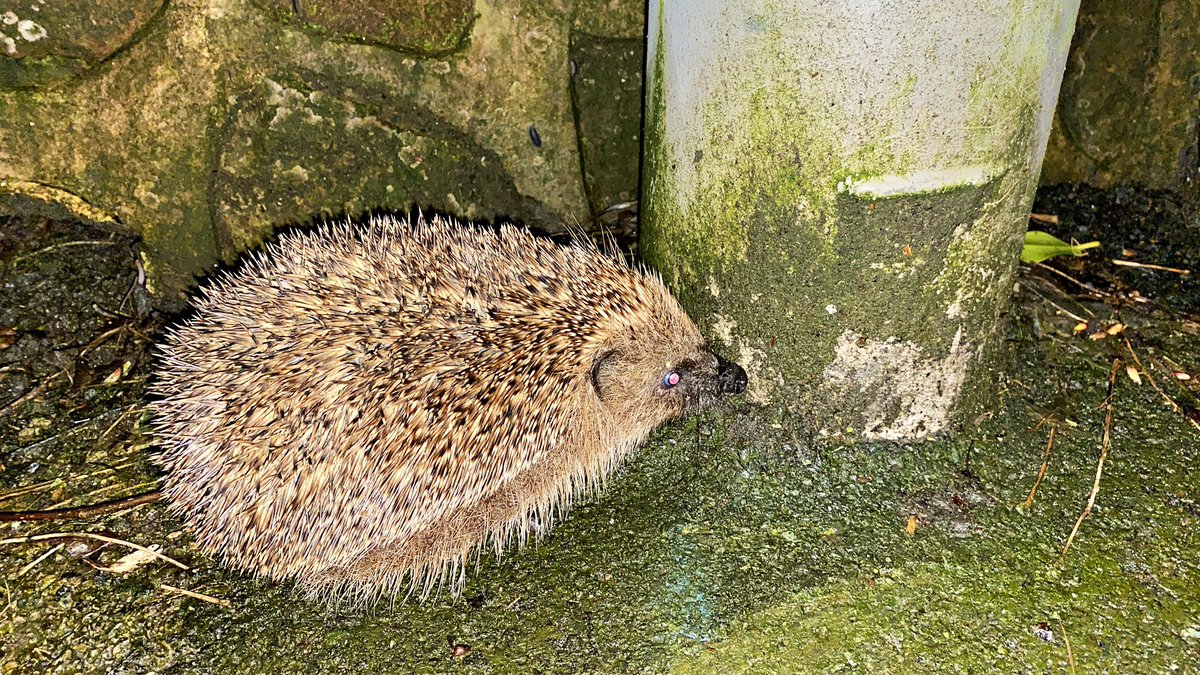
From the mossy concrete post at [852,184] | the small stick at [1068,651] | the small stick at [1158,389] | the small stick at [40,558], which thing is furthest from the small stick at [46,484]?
the small stick at [1158,389]

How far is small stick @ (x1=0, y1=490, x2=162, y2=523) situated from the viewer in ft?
9.05

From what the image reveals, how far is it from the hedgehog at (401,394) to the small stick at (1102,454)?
1.09m

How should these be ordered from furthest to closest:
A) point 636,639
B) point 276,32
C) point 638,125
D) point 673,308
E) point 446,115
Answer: point 638,125 → point 446,115 → point 276,32 → point 673,308 → point 636,639

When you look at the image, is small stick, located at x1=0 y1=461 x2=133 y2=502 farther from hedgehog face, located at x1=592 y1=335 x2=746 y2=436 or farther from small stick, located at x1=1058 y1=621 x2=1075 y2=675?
small stick, located at x1=1058 y1=621 x2=1075 y2=675

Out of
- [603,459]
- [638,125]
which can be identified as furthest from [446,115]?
[603,459]

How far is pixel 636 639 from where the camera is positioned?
7.54 feet

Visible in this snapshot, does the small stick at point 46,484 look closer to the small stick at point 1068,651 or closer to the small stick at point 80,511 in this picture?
the small stick at point 80,511

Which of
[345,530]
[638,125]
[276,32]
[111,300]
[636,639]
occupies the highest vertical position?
[276,32]

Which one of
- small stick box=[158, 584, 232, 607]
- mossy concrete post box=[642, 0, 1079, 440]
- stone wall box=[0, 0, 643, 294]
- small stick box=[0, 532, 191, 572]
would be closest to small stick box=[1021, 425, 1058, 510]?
mossy concrete post box=[642, 0, 1079, 440]

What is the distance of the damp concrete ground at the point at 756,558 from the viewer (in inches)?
89.4

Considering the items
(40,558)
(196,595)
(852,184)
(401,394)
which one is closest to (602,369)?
(401,394)

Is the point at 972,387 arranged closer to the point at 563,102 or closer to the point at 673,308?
the point at 673,308

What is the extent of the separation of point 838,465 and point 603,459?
32.0 inches

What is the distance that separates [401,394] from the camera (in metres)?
2.48
